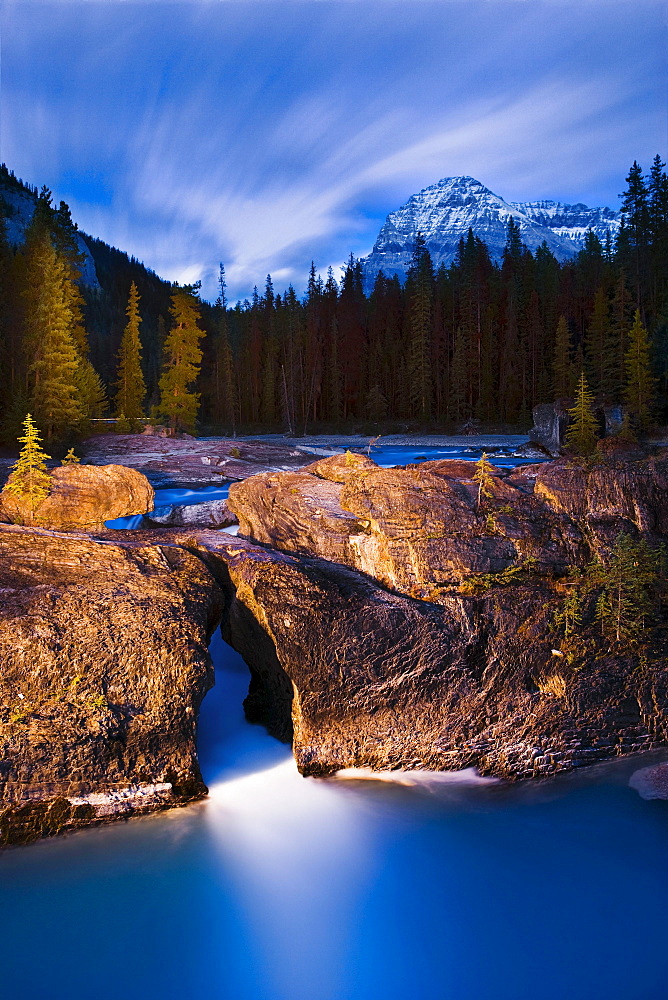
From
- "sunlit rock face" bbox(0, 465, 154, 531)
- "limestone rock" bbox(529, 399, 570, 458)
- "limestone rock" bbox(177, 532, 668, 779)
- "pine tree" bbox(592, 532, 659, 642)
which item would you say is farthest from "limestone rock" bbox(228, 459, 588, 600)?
"limestone rock" bbox(529, 399, 570, 458)

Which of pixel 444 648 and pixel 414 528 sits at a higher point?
pixel 414 528

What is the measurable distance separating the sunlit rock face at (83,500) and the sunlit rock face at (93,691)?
9.78 ft

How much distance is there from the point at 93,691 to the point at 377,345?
59724 millimetres

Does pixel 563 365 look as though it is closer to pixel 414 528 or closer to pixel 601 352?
pixel 601 352

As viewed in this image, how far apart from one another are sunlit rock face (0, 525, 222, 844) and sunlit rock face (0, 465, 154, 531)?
298cm

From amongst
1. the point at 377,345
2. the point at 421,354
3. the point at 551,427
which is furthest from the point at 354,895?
the point at 377,345

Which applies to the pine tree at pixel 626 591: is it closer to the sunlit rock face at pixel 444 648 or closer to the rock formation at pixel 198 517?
the sunlit rock face at pixel 444 648

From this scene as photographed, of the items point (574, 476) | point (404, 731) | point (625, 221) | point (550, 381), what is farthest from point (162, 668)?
point (625, 221)

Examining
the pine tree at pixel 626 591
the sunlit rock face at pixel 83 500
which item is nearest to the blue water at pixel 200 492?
the sunlit rock face at pixel 83 500

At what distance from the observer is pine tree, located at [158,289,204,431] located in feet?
111

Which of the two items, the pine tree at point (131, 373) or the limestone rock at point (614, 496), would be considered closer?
the limestone rock at point (614, 496)

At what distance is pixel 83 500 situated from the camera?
9664mm

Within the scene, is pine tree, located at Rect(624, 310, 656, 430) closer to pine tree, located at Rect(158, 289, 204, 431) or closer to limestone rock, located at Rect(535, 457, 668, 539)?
pine tree, located at Rect(158, 289, 204, 431)

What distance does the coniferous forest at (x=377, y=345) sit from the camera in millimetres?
29891
